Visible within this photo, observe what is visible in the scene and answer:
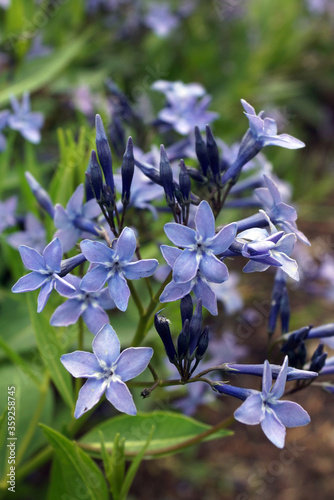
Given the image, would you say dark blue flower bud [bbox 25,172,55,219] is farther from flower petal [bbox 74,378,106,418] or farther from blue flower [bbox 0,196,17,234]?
flower petal [bbox 74,378,106,418]

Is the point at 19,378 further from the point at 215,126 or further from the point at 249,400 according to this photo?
the point at 215,126

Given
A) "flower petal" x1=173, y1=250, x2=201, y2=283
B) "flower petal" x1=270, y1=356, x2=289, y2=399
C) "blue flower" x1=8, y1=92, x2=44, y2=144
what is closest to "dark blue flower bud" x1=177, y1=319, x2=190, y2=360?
"flower petal" x1=173, y1=250, x2=201, y2=283

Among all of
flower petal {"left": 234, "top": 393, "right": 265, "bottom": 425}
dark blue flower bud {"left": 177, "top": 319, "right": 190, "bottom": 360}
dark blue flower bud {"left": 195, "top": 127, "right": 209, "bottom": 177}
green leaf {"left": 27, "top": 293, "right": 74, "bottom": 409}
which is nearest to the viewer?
flower petal {"left": 234, "top": 393, "right": 265, "bottom": 425}

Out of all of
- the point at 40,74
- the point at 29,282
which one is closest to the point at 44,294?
the point at 29,282

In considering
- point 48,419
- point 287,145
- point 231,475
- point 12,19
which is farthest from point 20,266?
point 231,475

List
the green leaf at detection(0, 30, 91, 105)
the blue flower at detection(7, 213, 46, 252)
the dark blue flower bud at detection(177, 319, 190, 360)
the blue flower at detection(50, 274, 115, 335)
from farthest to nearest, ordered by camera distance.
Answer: the green leaf at detection(0, 30, 91, 105)
the blue flower at detection(7, 213, 46, 252)
the blue flower at detection(50, 274, 115, 335)
the dark blue flower bud at detection(177, 319, 190, 360)
